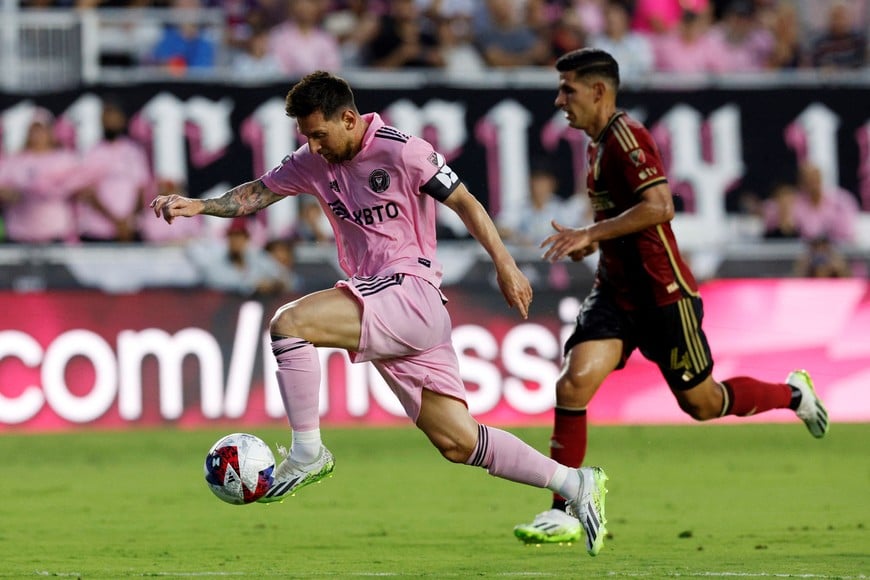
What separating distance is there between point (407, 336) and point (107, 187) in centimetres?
974

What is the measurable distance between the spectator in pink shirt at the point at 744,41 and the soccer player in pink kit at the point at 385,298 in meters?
12.8

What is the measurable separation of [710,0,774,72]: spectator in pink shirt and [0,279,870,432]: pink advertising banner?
17.3 feet

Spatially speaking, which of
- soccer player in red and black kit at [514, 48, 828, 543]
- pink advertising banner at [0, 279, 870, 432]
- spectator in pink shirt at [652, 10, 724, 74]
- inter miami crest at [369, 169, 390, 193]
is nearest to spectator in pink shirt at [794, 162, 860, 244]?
spectator in pink shirt at [652, 10, 724, 74]

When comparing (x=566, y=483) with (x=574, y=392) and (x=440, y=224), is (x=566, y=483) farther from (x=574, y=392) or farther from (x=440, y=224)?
(x=440, y=224)

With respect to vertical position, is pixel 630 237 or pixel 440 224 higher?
pixel 440 224

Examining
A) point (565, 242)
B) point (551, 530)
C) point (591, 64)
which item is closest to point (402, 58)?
point (591, 64)

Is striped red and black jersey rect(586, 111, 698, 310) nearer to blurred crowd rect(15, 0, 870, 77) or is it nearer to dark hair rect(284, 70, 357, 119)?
dark hair rect(284, 70, 357, 119)

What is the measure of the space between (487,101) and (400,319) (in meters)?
10.6

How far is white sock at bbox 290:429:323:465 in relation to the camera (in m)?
7.01

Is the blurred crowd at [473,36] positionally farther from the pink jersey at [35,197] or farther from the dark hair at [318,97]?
the dark hair at [318,97]

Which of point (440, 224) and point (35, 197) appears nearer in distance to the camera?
point (35, 197)

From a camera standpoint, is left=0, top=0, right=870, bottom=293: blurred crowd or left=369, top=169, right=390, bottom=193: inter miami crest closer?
left=369, top=169, right=390, bottom=193: inter miami crest

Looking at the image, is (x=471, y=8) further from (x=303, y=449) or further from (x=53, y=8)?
(x=303, y=449)

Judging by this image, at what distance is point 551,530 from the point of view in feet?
25.5
